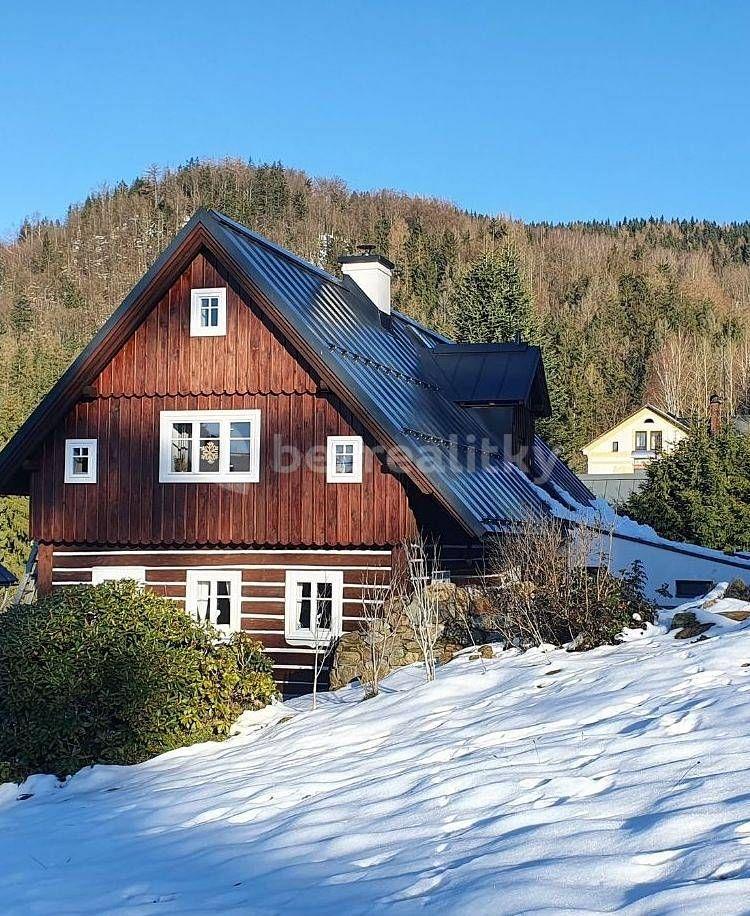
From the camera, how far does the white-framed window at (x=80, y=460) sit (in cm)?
2183

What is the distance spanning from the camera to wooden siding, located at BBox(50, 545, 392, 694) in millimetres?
20484

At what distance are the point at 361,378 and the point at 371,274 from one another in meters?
6.00

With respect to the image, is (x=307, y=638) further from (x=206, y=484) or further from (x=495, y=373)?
(x=495, y=373)

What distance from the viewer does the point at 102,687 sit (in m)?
14.1

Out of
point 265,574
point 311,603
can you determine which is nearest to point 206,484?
point 265,574

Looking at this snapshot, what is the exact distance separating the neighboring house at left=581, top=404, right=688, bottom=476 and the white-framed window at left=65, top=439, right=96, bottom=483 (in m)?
53.7

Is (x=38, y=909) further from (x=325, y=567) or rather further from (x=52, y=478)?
(x=52, y=478)

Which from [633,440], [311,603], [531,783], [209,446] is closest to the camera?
[531,783]

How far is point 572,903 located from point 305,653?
1495 cm

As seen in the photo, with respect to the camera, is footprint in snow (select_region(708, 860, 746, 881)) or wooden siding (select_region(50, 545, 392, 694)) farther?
wooden siding (select_region(50, 545, 392, 694))

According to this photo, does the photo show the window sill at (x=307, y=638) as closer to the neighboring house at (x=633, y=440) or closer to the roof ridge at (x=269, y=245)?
the roof ridge at (x=269, y=245)

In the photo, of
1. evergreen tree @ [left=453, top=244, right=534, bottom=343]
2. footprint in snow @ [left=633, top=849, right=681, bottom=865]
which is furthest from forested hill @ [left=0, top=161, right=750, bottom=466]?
footprint in snow @ [left=633, top=849, right=681, bottom=865]

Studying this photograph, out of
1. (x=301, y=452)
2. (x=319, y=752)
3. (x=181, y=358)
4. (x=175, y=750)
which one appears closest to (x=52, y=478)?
(x=181, y=358)

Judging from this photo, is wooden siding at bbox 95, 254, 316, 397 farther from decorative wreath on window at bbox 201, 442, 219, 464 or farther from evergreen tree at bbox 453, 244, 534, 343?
evergreen tree at bbox 453, 244, 534, 343
